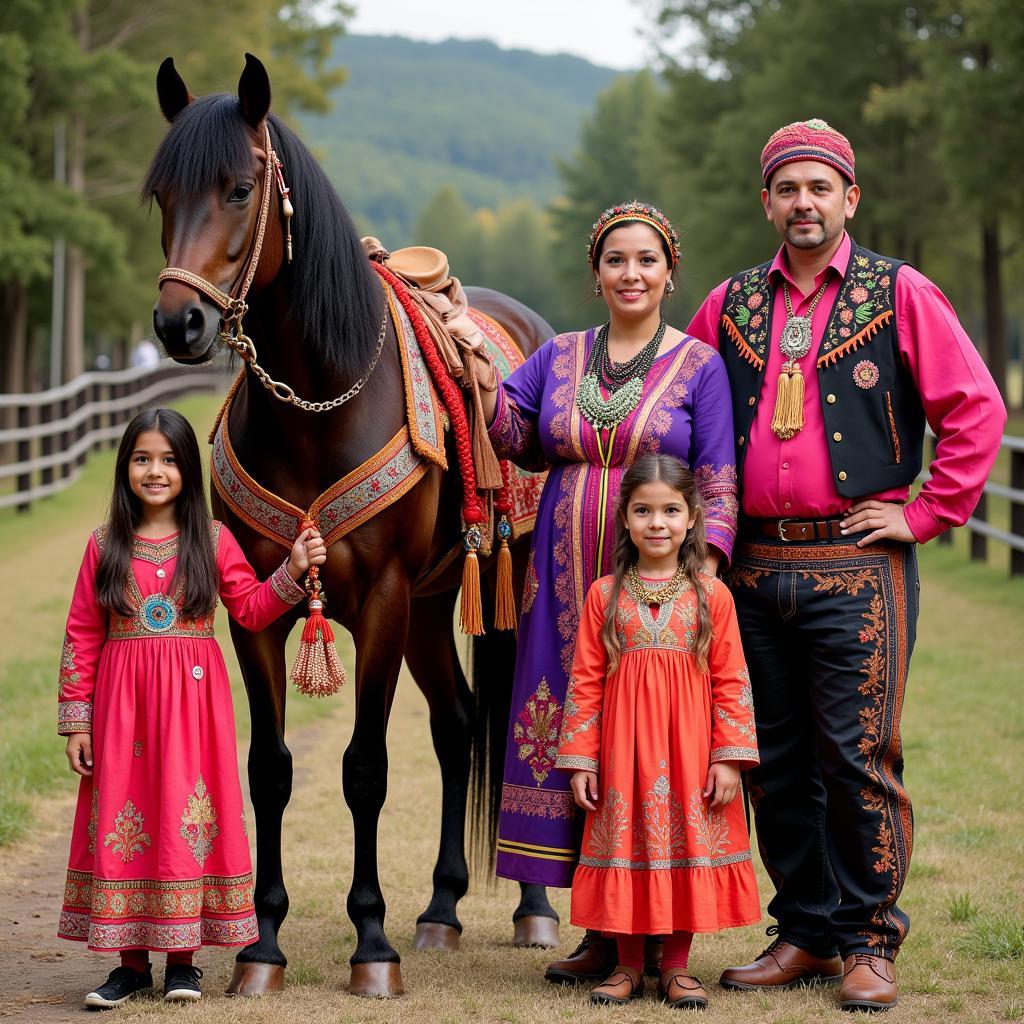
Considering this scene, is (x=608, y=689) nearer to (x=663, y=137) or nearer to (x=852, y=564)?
(x=852, y=564)

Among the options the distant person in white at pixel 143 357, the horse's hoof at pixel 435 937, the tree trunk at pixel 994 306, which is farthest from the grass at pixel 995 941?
the distant person in white at pixel 143 357

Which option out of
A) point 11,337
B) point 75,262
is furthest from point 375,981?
point 11,337

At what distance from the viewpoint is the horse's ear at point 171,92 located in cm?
360

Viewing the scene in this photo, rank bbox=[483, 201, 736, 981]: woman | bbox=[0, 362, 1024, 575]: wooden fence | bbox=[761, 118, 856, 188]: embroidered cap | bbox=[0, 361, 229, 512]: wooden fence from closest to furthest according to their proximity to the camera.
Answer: bbox=[761, 118, 856, 188]: embroidered cap, bbox=[483, 201, 736, 981]: woman, bbox=[0, 362, 1024, 575]: wooden fence, bbox=[0, 361, 229, 512]: wooden fence

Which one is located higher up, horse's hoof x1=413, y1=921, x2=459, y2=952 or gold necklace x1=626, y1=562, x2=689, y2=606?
gold necklace x1=626, y1=562, x2=689, y2=606

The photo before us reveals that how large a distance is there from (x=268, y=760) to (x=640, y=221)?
1.80 metres

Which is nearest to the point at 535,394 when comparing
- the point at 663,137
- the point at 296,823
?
the point at 296,823

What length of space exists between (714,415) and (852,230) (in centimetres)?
2227

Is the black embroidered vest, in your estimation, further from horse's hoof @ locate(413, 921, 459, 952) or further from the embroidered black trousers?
horse's hoof @ locate(413, 921, 459, 952)

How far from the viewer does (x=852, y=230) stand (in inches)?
976

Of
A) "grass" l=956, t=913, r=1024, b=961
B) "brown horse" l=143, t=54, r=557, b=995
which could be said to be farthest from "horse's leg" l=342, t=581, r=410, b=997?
"grass" l=956, t=913, r=1024, b=961

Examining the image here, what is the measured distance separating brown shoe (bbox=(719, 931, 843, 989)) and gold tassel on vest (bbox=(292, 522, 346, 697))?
1315 mm

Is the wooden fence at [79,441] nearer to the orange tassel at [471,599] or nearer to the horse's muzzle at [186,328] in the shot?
the orange tassel at [471,599]

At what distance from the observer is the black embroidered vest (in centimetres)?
358
